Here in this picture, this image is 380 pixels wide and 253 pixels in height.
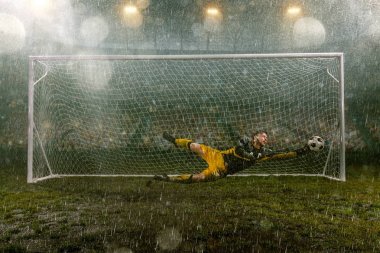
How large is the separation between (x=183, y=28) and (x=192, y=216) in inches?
771

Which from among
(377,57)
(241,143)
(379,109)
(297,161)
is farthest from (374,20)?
(241,143)

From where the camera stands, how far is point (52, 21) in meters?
20.8

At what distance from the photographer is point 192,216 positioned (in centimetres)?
432

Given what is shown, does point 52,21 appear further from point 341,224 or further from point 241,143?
point 341,224

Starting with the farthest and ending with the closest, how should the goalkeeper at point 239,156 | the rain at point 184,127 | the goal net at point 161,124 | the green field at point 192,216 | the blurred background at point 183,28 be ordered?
the blurred background at point 183,28
the goal net at point 161,124
the goalkeeper at point 239,156
the rain at point 184,127
the green field at point 192,216

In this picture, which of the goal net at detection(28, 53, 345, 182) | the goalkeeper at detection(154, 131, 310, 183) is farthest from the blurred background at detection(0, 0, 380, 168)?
the goalkeeper at detection(154, 131, 310, 183)

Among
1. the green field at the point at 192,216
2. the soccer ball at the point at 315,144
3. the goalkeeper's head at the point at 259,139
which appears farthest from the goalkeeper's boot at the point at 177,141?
the soccer ball at the point at 315,144

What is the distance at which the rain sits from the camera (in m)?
3.86

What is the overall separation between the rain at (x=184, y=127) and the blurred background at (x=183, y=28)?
0.25 ft

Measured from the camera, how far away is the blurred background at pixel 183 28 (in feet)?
62.3

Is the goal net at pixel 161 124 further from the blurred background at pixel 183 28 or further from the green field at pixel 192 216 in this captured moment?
the blurred background at pixel 183 28

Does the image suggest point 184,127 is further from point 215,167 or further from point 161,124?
point 215,167

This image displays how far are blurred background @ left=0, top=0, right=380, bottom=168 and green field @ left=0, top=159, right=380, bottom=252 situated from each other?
41.8ft

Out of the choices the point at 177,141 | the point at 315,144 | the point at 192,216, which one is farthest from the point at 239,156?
the point at 192,216
